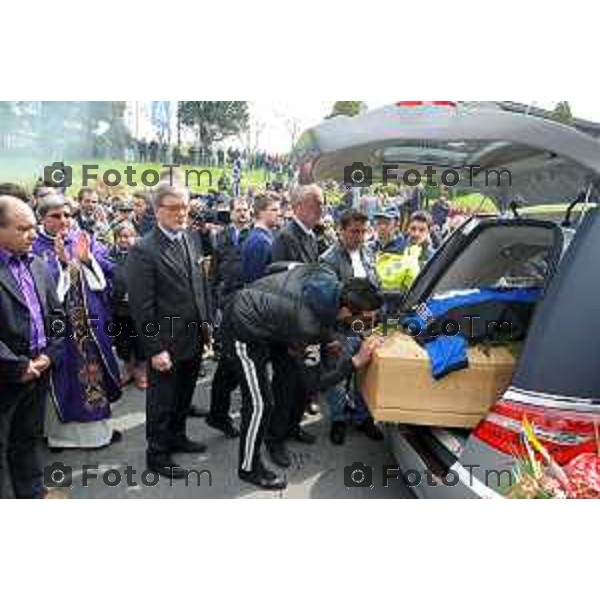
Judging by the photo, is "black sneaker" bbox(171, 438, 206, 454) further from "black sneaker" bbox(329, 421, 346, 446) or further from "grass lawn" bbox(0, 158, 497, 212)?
"grass lawn" bbox(0, 158, 497, 212)

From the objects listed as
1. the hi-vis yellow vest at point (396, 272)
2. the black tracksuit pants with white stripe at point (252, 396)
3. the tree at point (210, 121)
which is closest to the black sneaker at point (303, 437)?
the black tracksuit pants with white stripe at point (252, 396)

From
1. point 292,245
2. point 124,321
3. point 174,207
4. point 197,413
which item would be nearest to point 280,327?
point 174,207

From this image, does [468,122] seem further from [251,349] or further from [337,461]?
[337,461]

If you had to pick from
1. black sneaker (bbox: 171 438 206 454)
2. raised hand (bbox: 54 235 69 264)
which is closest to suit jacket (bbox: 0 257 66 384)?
raised hand (bbox: 54 235 69 264)

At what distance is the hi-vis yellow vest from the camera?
4.84 meters

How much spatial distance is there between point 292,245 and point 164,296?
1.05m

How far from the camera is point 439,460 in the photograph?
3.03 metres

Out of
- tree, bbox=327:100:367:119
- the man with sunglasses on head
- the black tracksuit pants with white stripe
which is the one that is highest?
tree, bbox=327:100:367:119

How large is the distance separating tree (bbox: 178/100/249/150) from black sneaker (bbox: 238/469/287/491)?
12527mm

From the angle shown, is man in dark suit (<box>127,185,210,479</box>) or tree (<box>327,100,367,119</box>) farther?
man in dark suit (<box>127,185,210,479</box>)

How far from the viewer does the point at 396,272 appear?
4.88 m

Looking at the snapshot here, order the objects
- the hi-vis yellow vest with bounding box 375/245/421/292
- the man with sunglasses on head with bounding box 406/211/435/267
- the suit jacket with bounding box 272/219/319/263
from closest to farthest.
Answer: the suit jacket with bounding box 272/219/319/263 < the hi-vis yellow vest with bounding box 375/245/421/292 < the man with sunglasses on head with bounding box 406/211/435/267

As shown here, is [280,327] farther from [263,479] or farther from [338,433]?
[338,433]

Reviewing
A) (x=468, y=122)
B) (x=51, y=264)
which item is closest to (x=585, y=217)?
(x=468, y=122)
